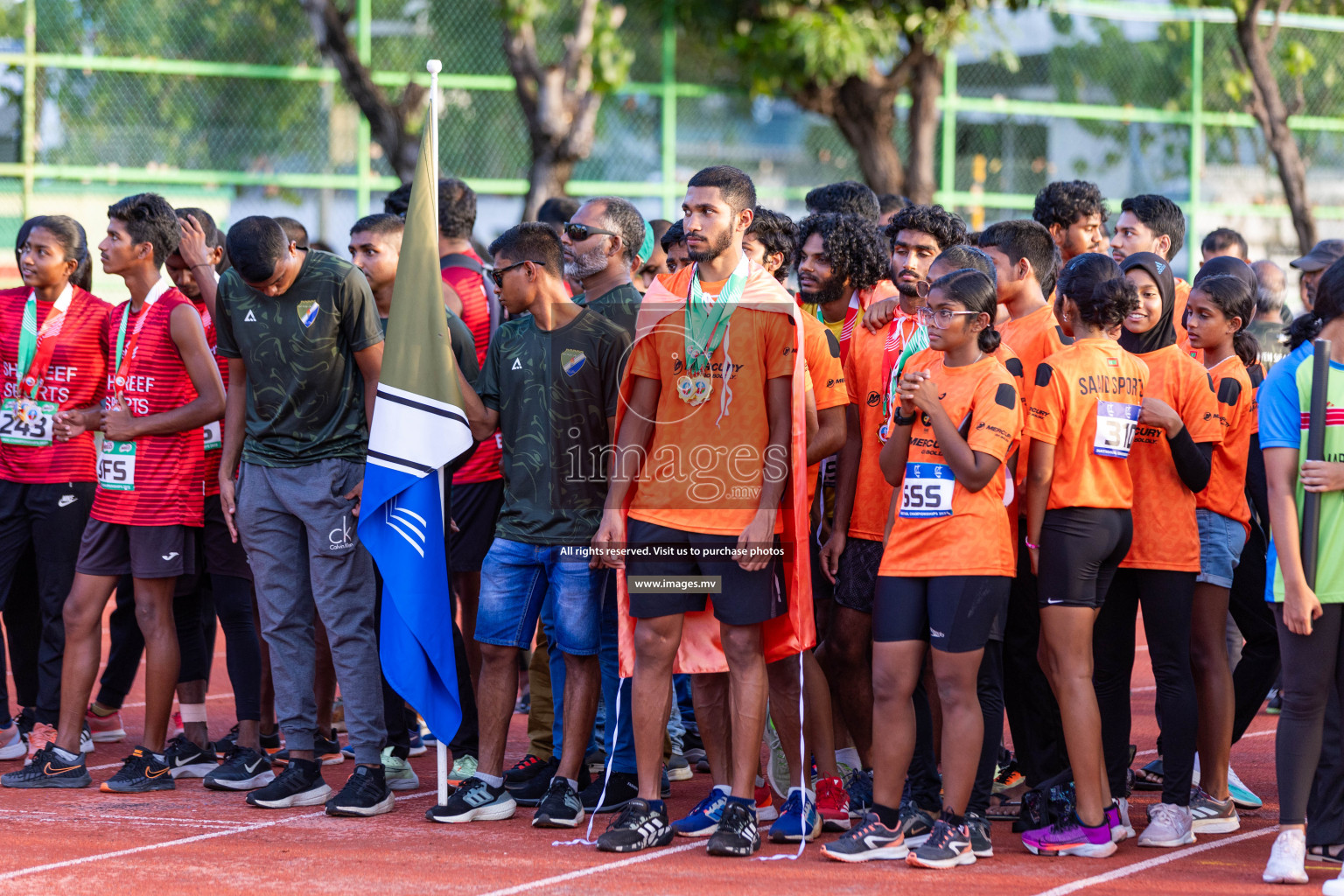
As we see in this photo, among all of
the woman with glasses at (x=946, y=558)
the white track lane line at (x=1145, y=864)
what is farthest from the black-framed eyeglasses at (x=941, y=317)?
the white track lane line at (x=1145, y=864)

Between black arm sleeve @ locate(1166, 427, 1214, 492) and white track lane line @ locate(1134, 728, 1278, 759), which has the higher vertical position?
black arm sleeve @ locate(1166, 427, 1214, 492)

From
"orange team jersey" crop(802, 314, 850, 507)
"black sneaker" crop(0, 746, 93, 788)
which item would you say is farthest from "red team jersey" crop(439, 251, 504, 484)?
"black sneaker" crop(0, 746, 93, 788)

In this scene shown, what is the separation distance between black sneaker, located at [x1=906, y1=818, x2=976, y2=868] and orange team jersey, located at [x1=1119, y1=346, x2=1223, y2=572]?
124 cm

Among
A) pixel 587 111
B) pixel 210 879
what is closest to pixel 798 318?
pixel 210 879

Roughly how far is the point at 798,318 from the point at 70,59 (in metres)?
11.9

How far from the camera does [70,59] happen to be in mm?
14781

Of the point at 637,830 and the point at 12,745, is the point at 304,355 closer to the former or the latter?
the point at 637,830

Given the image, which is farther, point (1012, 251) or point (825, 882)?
point (1012, 251)

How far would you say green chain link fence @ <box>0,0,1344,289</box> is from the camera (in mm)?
14789

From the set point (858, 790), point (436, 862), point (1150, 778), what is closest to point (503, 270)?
point (436, 862)

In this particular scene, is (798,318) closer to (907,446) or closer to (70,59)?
(907,446)

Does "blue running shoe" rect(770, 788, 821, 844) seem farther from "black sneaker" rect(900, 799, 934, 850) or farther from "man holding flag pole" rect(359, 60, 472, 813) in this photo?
"man holding flag pole" rect(359, 60, 472, 813)

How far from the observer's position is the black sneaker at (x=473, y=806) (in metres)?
5.88

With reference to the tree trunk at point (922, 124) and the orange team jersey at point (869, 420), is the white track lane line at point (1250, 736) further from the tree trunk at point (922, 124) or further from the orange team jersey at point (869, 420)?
the tree trunk at point (922, 124)
